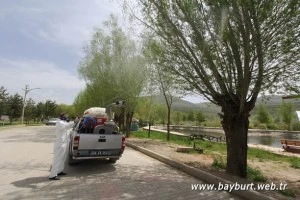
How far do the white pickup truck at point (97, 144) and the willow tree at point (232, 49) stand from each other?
3.04m

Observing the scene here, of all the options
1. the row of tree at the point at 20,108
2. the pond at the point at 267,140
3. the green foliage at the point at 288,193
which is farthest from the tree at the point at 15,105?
the green foliage at the point at 288,193

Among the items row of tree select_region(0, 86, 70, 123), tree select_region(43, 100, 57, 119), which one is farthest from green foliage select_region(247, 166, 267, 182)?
tree select_region(43, 100, 57, 119)

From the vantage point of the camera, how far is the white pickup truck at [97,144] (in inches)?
A: 403

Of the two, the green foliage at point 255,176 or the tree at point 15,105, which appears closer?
the green foliage at point 255,176

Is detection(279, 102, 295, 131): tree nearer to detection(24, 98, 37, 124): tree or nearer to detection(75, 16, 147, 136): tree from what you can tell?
detection(75, 16, 147, 136): tree

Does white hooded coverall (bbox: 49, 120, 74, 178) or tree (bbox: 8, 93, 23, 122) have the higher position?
tree (bbox: 8, 93, 23, 122)

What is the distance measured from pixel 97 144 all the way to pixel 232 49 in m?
5.11

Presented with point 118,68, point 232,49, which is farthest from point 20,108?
point 232,49

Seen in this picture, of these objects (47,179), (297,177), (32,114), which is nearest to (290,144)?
(297,177)

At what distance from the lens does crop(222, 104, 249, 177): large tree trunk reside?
9.31 metres

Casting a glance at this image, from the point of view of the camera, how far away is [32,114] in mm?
75812

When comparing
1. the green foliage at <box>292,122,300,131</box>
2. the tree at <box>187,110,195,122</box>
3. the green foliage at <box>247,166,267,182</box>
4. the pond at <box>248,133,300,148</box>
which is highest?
the tree at <box>187,110,195,122</box>

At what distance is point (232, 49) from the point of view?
9.24 meters

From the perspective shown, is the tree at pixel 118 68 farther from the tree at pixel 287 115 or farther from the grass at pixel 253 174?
the tree at pixel 287 115
